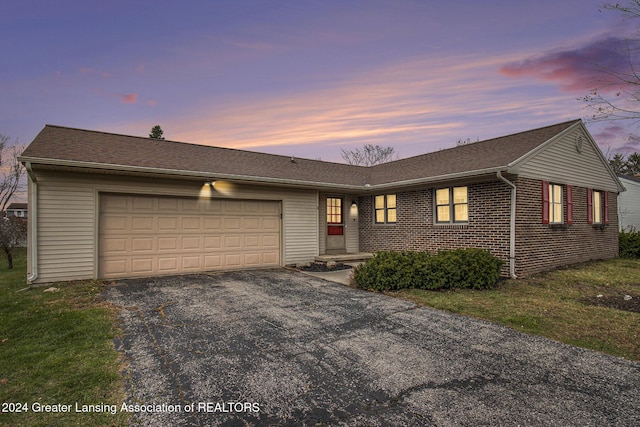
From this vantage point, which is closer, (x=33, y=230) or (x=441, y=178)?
(x=33, y=230)

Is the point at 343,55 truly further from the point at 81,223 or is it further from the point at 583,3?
the point at 81,223

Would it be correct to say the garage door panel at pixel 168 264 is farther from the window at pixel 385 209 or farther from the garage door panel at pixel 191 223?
the window at pixel 385 209

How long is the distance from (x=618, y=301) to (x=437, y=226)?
488 centimetres

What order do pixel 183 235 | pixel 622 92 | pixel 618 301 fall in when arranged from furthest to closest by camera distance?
pixel 183 235 → pixel 622 92 → pixel 618 301

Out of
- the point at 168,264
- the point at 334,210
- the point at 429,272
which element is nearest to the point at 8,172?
the point at 168,264

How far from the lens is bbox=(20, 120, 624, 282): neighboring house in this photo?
8.09 m

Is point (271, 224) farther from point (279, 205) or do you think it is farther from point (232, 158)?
point (232, 158)

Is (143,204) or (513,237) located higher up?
(143,204)

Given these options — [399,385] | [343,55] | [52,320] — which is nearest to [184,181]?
[52,320]

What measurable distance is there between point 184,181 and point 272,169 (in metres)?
3.30

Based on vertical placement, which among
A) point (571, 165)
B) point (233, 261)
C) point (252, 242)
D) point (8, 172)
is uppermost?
point (8, 172)

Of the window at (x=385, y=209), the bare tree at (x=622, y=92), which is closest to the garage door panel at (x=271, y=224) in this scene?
the window at (x=385, y=209)

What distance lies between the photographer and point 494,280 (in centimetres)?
786

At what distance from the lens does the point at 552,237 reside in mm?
9984
